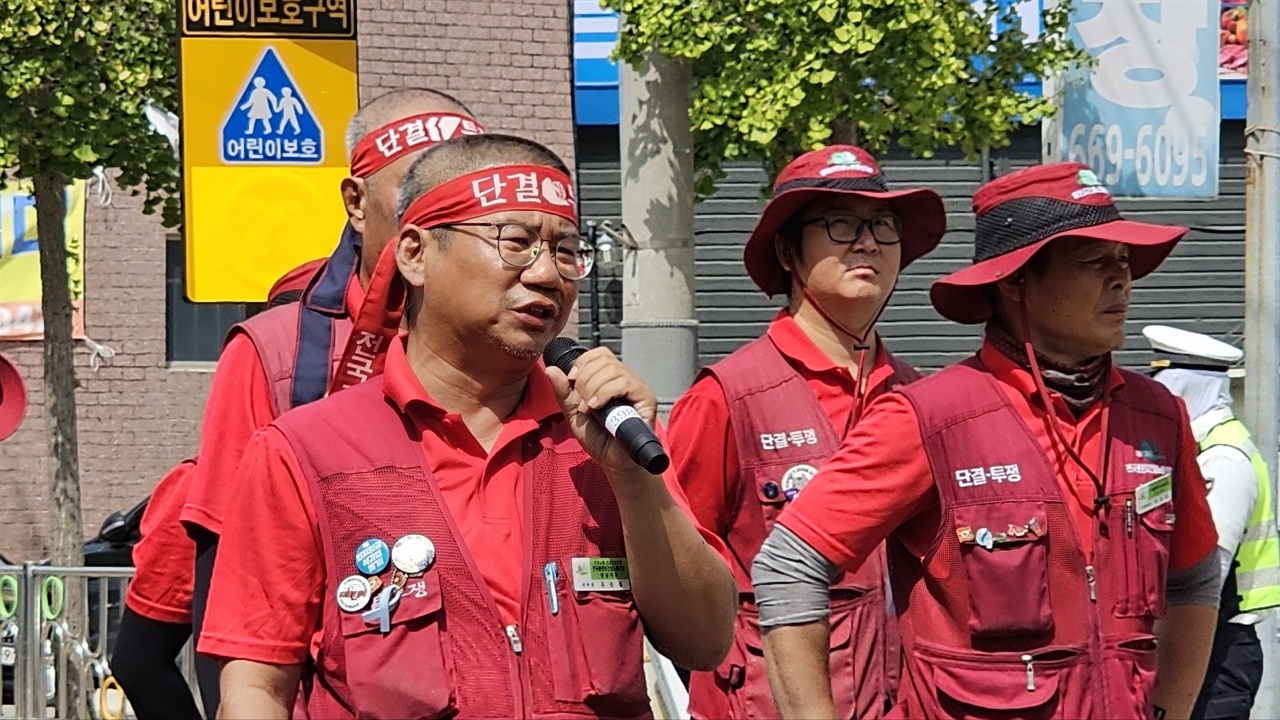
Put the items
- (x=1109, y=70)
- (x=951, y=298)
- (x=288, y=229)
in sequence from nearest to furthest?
(x=951, y=298), (x=288, y=229), (x=1109, y=70)

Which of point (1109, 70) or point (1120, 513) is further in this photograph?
point (1109, 70)

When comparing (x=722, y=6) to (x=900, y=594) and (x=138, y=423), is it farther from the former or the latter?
(x=138, y=423)

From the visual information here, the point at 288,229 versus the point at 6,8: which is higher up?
the point at 6,8

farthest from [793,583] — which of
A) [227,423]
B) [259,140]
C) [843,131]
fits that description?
[843,131]

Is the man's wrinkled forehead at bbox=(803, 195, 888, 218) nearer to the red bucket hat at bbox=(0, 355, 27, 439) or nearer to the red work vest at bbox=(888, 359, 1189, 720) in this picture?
the red work vest at bbox=(888, 359, 1189, 720)

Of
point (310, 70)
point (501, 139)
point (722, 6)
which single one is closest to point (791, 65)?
point (722, 6)

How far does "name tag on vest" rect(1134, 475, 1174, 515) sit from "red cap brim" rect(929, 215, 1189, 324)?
53cm

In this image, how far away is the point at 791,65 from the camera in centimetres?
1084

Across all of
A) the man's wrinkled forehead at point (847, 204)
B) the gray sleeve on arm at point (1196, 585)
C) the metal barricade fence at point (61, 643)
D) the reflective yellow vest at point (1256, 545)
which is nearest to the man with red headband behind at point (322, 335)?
the man's wrinkled forehead at point (847, 204)

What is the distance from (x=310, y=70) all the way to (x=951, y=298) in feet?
13.8

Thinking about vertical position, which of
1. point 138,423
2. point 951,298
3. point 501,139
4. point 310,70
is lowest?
point 138,423

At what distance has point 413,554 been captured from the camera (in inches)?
128

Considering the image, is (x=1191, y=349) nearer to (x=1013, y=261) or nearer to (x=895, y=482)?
(x=1013, y=261)

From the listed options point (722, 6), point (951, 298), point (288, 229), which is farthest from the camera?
point (722, 6)
